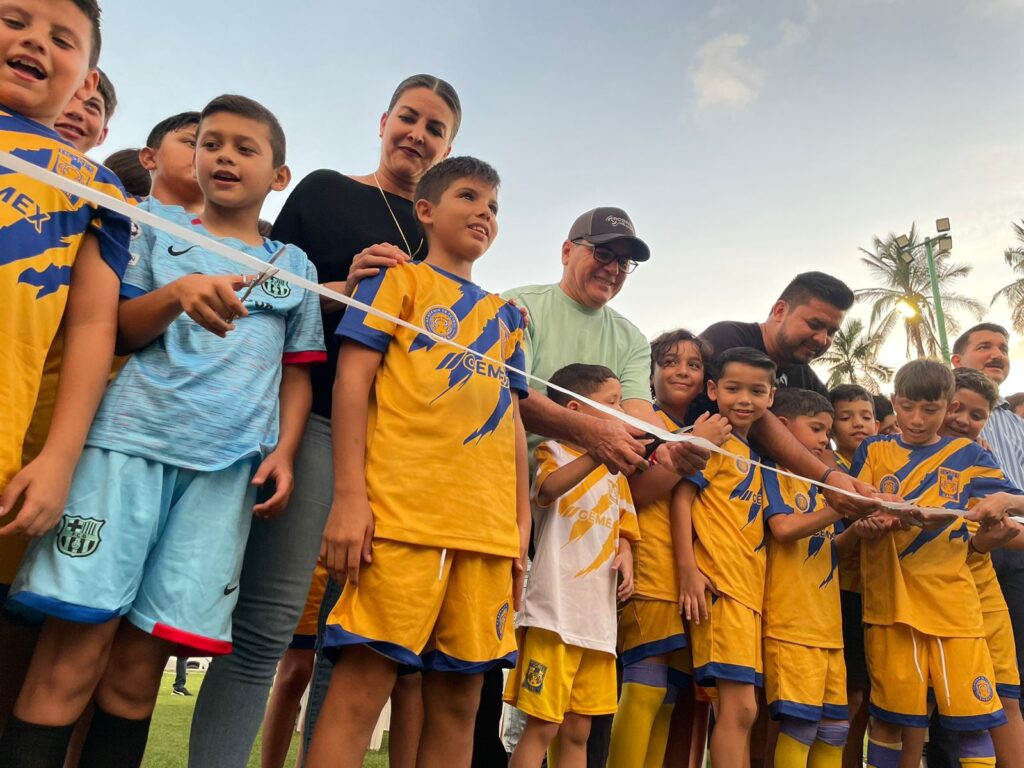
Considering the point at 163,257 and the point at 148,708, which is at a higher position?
the point at 163,257

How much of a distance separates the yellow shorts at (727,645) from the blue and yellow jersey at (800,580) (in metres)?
0.18

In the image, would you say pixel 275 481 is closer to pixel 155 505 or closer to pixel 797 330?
pixel 155 505

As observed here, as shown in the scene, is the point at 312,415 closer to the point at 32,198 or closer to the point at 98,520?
the point at 98,520

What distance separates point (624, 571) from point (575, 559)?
26 cm

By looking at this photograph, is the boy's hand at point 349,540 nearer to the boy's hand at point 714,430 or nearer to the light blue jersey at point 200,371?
the light blue jersey at point 200,371

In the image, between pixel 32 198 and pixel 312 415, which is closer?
pixel 32 198

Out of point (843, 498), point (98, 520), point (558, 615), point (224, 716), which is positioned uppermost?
point (843, 498)

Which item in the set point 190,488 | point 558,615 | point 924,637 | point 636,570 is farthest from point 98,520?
point 924,637

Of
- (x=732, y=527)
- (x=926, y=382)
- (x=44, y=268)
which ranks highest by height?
(x=926, y=382)

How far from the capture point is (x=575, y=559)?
9.33 feet

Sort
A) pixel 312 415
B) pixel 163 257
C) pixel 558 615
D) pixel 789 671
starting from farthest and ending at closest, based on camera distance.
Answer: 1. pixel 789 671
2. pixel 558 615
3. pixel 312 415
4. pixel 163 257

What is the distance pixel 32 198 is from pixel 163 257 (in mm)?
364

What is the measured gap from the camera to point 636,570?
3270 millimetres

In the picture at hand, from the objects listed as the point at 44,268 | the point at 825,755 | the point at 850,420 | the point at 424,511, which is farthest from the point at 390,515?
the point at 850,420
